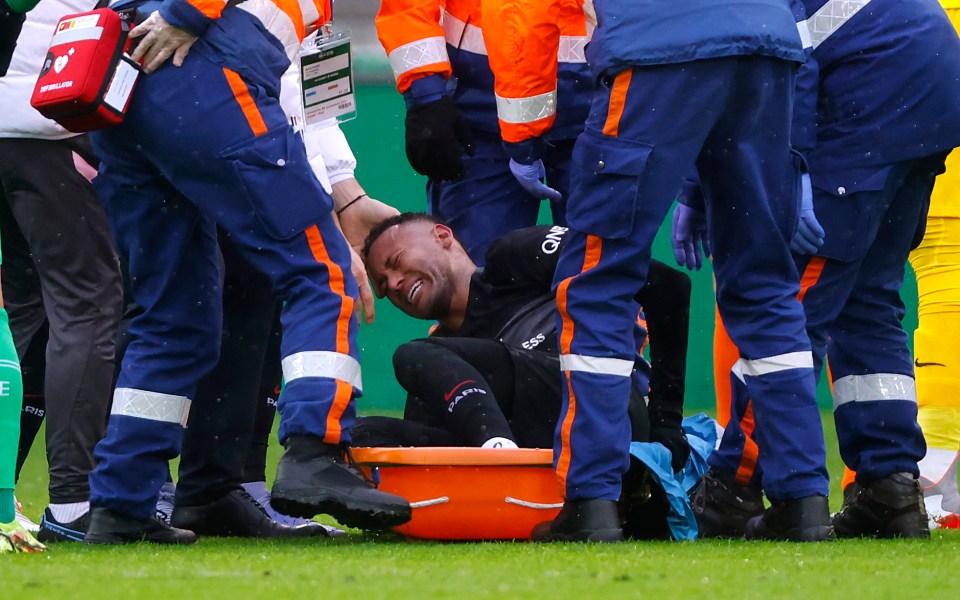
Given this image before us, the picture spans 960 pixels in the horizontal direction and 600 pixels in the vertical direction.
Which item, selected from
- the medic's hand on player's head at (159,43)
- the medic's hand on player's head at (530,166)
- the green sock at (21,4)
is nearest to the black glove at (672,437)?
the medic's hand on player's head at (530,166)

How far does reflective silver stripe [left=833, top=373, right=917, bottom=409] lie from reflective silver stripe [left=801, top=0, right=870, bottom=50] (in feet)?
2.65

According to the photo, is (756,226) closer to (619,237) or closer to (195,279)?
(619,237)

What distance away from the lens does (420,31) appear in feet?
14.1

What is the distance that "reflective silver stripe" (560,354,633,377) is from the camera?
10.0 feet

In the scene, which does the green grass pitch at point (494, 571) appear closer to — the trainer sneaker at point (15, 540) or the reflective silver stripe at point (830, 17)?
the trainer sneaker at point (15, 540)

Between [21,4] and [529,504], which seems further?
[529,504]

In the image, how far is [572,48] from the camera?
14.0 ft

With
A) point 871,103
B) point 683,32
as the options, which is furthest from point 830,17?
point 683,32

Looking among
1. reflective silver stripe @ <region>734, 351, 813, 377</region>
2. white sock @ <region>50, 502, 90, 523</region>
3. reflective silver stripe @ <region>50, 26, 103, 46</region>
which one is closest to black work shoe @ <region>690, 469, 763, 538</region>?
reflective silver stripe @ <region>734, 351, 813, 377</region>

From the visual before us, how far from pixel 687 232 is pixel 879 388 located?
0.69m

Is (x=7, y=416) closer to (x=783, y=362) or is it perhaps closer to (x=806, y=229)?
(x=783, y=362)

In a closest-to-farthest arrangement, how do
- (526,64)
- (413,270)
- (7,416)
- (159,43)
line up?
(7,416), (159,43), (526,64), (413,270)

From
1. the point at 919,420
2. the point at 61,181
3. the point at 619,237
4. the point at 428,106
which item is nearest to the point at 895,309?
the point at 919,420

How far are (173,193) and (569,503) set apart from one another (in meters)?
1.11
